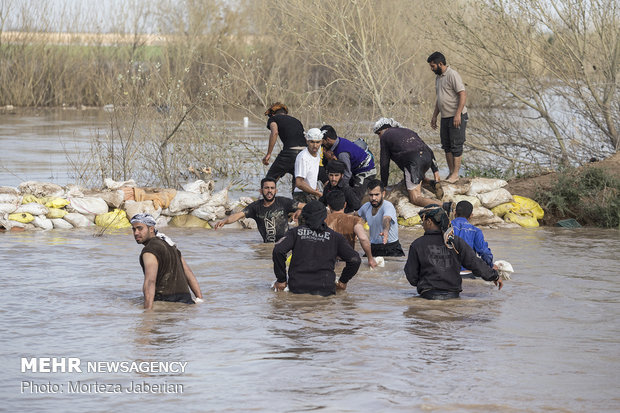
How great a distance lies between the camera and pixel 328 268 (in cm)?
889

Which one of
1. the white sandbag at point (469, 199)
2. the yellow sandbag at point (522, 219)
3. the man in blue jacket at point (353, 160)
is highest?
the man in blue jacket at point (353, 160)

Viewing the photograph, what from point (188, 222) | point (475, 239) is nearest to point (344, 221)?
point (475, 239)

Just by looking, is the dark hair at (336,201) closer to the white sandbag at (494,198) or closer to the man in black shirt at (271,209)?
the man in black shirt at (271,209)

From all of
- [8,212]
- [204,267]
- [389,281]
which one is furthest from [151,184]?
[389,281]

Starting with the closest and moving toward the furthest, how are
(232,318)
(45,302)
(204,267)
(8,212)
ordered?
(232,318), (45,302), (204,267), (8,212)

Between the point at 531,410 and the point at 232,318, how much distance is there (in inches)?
130

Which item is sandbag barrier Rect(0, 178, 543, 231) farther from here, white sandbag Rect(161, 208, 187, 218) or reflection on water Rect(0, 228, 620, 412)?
reflection on water Rect(0, 228, 620, 412)

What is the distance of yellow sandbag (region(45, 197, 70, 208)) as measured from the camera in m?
13.7

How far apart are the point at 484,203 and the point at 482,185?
31cm

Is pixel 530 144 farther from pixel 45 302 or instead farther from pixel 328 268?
pixel 45 302

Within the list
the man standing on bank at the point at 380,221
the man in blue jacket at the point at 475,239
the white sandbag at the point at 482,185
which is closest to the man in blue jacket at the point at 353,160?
the man standing on bank at the point at 380,221

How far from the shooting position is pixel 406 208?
1412 cm

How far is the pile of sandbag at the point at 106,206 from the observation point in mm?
13430

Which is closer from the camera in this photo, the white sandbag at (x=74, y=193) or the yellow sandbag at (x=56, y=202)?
the yellow sandbag at (x=56, y=202)
